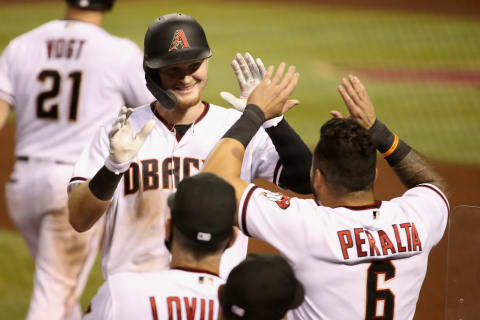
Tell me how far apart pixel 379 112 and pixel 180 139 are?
9.35 m

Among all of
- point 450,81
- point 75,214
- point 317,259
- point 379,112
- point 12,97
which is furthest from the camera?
point 450,81

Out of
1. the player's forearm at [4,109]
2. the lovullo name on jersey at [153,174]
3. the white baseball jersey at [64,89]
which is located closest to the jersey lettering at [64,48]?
the white baseball jersey at [64,89]

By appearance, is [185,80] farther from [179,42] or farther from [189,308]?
[189,308]

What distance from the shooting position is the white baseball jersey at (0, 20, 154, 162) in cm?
504

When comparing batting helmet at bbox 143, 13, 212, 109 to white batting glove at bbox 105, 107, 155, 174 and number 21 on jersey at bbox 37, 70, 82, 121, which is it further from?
number 21 on jersey at bbox 37, 70, 82, 121

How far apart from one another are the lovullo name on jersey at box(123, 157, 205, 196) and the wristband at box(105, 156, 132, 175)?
0.91 ft

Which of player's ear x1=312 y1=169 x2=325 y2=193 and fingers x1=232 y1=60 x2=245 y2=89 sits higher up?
fingers x1=232 y1=60 x2=245 y2=89

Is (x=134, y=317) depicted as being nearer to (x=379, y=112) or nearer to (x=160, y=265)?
(x=160, y=265)

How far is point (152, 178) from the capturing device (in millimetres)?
3600

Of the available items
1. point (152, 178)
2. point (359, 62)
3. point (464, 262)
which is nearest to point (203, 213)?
point (152, 178)

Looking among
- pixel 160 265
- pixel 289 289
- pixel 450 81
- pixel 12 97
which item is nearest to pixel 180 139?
pixel 160 265

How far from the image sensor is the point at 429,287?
6.60 meters

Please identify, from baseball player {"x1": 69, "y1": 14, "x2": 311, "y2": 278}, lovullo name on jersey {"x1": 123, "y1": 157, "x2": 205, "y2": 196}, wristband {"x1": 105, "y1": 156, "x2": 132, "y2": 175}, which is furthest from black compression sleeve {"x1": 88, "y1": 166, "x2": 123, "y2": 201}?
lovullo name on jersey {"x1": 123, "y1": 157, "x2": 205, "y2": 196}

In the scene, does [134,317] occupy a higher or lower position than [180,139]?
lower
